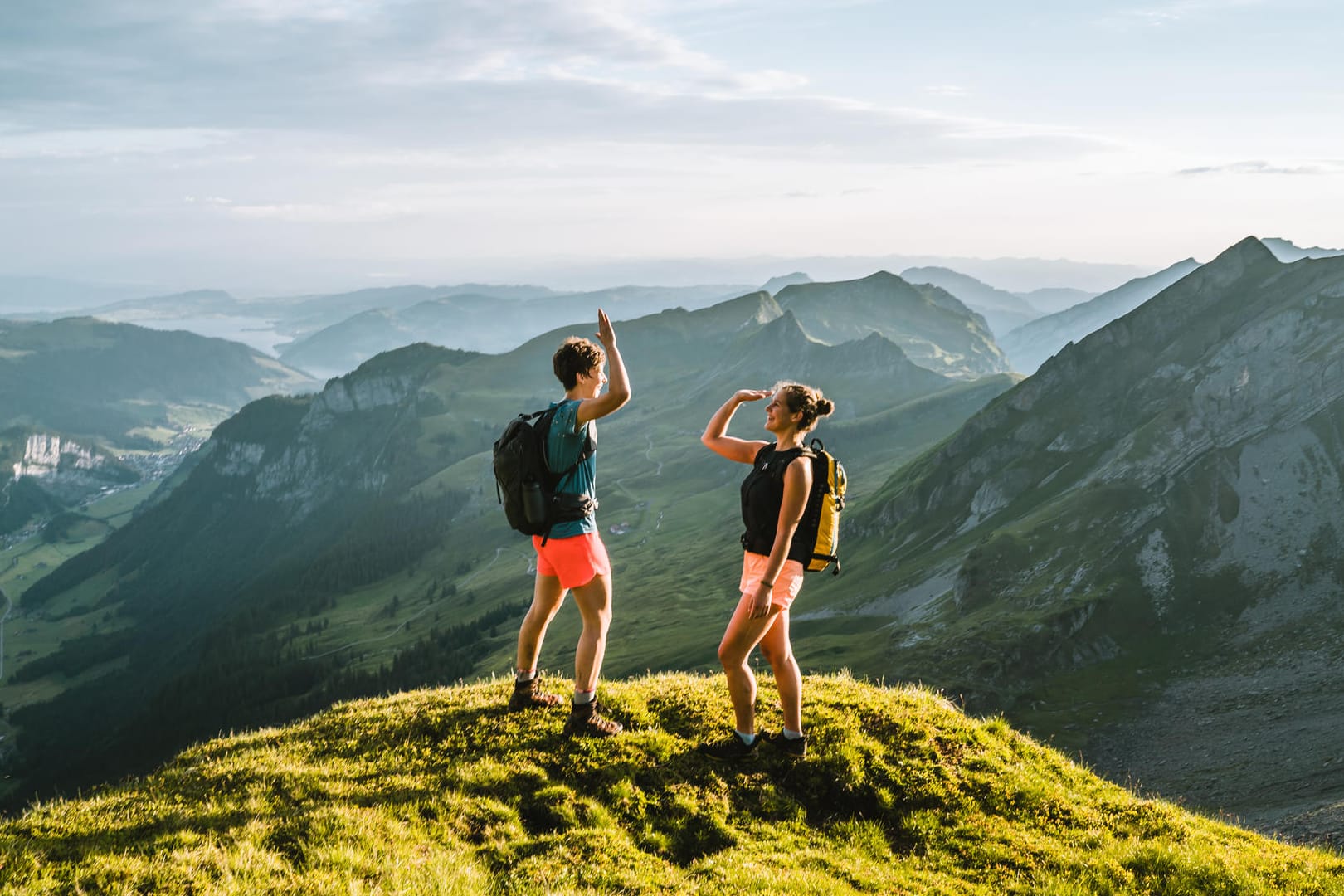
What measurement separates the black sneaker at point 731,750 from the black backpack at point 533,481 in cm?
431

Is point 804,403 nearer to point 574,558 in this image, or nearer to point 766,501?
point 766,501

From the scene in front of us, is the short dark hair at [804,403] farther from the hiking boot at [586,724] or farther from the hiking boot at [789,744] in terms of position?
the hiking boot at [586,724]

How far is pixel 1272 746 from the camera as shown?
7075cm

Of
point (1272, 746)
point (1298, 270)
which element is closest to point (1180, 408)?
point (1298, 270)

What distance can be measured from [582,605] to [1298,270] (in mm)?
192098

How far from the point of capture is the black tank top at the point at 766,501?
41.8 ft

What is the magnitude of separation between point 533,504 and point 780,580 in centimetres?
379

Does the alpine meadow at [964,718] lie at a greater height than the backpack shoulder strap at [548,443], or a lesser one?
lesser

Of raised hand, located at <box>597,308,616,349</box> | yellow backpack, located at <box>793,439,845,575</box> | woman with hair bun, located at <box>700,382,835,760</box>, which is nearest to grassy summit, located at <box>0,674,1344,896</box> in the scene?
woman with hair bun, located at <box>700,382,835,760</box>

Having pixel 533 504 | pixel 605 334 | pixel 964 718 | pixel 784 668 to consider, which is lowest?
pixel 964 718

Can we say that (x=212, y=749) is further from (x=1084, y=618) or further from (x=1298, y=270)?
(x=1298, y=270)

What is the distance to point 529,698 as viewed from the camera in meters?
14.8

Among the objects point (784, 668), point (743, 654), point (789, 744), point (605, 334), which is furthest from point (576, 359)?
point (789, 744)

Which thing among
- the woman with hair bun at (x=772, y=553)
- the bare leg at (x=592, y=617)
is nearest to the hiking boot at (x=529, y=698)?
the bare leg at (x=592, y=617)
